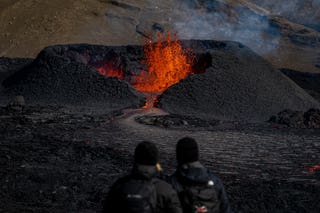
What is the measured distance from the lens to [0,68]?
1140 inches

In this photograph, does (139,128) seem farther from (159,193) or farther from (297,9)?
(297,9)

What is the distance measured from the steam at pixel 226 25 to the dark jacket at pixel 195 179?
39977 millimetres

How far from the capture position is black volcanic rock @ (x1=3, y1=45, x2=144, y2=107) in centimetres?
2019

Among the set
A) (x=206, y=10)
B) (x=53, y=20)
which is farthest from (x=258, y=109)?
(x=206, y=10)

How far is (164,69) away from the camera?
76.9ft

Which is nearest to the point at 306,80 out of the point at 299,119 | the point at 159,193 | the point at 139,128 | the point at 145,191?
the point at 299,119

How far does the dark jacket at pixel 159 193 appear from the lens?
3857mm

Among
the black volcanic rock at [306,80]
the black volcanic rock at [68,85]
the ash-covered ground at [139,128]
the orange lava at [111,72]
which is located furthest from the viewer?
the black volcanic rock at [306,80]

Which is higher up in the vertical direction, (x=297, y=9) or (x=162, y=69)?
(x=297, y=9)

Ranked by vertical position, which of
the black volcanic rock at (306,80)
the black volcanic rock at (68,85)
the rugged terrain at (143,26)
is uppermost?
the rugged terrain at (143,26)

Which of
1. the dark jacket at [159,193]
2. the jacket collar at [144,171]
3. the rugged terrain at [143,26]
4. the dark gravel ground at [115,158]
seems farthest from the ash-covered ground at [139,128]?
the rugged terrain at [143,26]

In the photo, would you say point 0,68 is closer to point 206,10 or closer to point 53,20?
point 53,20

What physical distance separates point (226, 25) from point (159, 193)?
153 ft

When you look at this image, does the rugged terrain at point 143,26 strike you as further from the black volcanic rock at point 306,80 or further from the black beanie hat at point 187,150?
the black beanie hat at point 187,150
